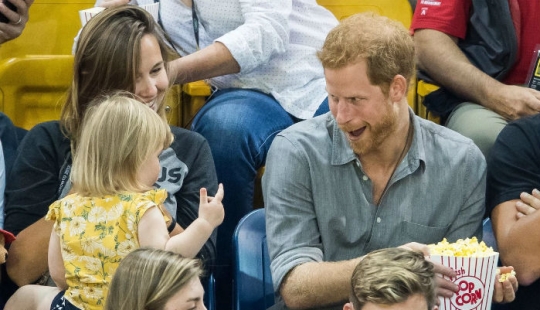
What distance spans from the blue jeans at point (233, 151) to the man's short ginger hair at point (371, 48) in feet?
2.34

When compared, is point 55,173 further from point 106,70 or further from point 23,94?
point 23,94

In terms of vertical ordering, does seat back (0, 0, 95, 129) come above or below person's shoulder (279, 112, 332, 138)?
below

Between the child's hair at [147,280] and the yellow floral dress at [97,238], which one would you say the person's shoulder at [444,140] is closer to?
the yellow floral dress at [97,238]

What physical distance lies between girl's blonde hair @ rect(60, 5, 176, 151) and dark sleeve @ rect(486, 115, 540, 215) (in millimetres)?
1029

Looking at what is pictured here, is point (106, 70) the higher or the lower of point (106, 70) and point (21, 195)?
the higher

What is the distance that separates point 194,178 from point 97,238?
1.92ft

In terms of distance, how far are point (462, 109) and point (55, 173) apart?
153 centimetres

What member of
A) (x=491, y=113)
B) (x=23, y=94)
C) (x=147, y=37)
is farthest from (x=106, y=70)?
(x=491, y=113)

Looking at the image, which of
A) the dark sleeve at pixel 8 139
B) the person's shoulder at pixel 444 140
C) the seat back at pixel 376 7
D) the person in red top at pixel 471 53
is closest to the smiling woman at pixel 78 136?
the dark sleeve at pixel 8 139

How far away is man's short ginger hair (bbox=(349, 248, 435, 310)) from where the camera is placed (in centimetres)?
246

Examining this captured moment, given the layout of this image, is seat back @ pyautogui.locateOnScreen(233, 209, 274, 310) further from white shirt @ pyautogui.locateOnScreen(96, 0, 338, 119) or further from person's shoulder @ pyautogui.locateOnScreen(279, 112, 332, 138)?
white shirt @ pyautogui.locateOnScreen(96, 0, 338, 119)

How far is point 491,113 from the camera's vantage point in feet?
12.5

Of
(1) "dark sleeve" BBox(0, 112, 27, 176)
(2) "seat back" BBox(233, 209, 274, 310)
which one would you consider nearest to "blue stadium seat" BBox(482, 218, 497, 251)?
(2) "seat back" BBox(233, 209, 274, 310)

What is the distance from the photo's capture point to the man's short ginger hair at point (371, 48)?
297 cm
